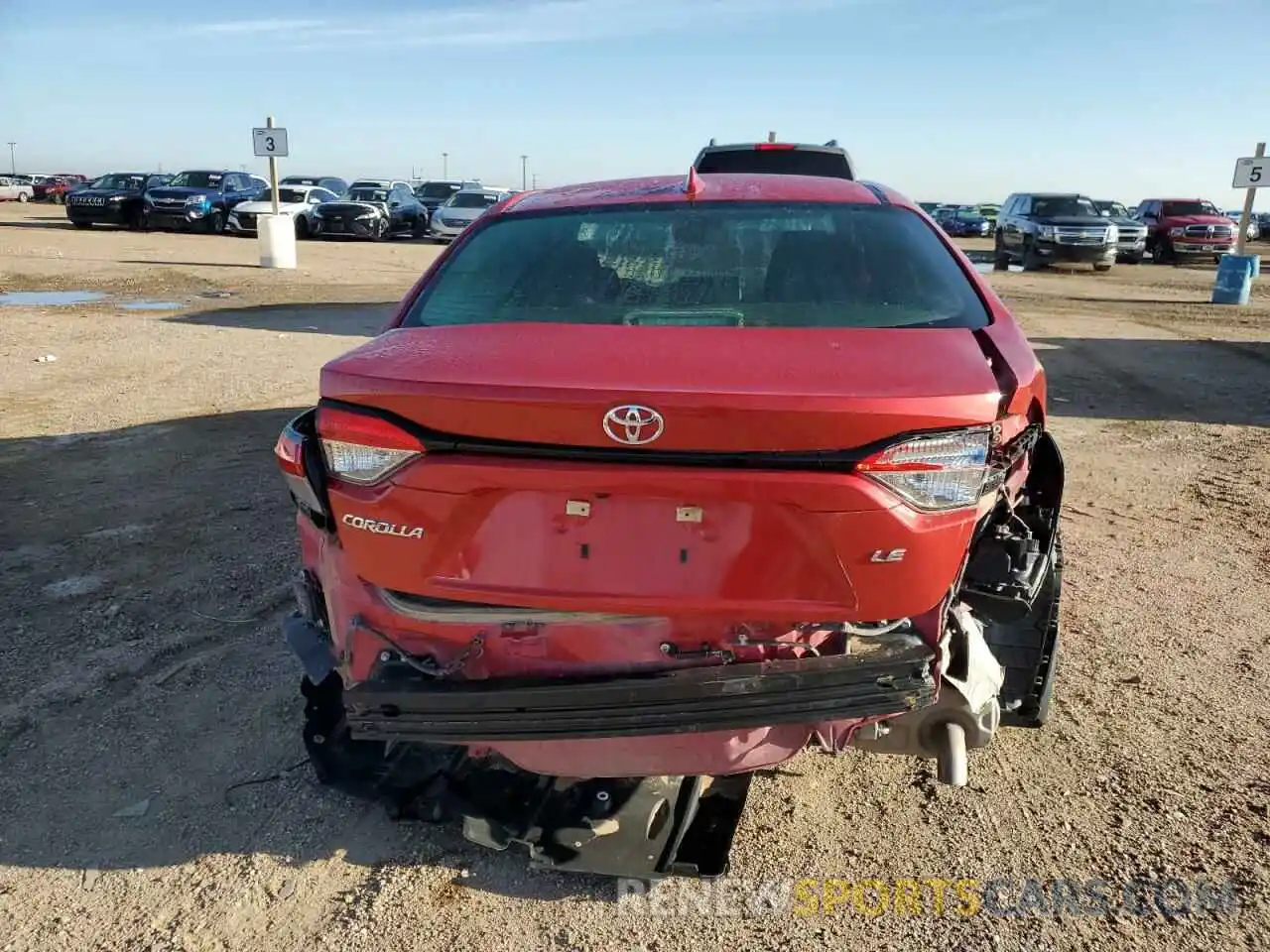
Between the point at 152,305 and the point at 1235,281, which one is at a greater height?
the point at 1235,281

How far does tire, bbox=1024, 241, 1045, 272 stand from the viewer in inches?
905

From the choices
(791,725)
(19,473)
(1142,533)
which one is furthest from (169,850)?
(1142,533)

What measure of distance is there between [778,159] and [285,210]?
720 inches

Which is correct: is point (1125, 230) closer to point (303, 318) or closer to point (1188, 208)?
point (1188, 208)

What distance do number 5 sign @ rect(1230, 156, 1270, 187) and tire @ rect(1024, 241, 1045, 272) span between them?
5985mm

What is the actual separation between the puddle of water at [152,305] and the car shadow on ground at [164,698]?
800 centimetres

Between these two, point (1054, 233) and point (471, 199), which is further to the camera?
point (471, 199)

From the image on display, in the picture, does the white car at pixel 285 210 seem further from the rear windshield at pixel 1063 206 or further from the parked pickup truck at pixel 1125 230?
the parked pickup truck at pixel 1125 230

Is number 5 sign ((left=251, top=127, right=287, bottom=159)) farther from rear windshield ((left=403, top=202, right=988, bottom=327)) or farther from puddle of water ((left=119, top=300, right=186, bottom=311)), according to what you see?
rear windshield ((left=403, top=202, right=988, bottom=327))

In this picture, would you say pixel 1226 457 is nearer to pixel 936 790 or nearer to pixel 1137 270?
pixel 936 790

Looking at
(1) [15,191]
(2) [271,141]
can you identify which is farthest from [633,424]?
(1) [15,191]

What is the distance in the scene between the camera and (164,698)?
348cm

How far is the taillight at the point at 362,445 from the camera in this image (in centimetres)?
223
